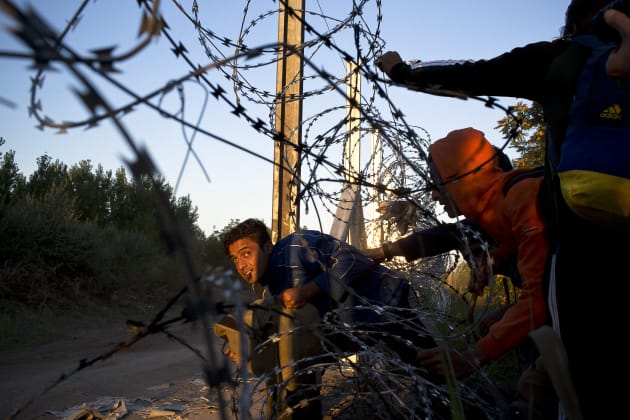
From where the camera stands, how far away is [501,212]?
231cm

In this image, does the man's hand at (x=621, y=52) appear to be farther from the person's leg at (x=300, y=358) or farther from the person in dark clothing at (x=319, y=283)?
the person's leg at (x=300, y=358)

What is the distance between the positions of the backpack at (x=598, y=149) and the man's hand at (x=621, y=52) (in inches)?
6.5

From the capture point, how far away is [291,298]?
324cm

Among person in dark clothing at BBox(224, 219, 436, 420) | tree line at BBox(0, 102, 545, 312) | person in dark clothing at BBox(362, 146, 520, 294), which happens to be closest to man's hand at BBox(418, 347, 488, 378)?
person in dark clothing at BBox(362, 146, 520, 294)

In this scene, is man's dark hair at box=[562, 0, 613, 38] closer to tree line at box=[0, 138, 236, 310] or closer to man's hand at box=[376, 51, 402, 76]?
man's hand at box=[376, 51, 402, 76]

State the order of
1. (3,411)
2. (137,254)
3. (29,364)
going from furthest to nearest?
(137,254) < (29,364) < (3,411)

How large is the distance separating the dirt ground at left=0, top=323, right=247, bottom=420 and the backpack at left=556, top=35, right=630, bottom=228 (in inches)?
65.8

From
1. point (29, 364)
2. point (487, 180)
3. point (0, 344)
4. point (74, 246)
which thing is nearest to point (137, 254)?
point (74, 246)

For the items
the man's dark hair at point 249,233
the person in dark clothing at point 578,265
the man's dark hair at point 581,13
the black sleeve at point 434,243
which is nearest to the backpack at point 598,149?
the person in dark clothing at point 578,265

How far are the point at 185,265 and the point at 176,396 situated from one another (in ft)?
14.3

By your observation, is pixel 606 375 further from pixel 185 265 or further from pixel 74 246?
pixel 74 246

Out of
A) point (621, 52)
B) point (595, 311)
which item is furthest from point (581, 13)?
point (595, 311)

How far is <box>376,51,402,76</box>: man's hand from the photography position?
2.10 metres

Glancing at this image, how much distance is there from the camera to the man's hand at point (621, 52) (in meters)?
1.32
